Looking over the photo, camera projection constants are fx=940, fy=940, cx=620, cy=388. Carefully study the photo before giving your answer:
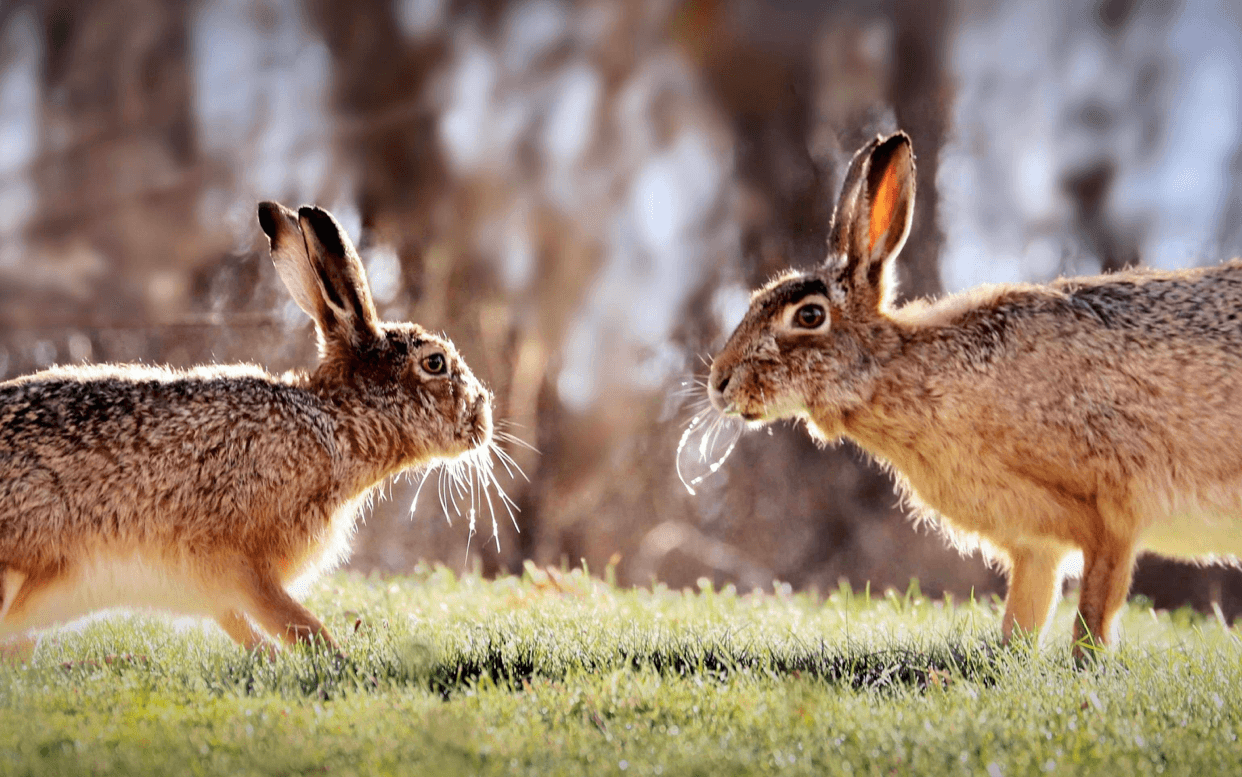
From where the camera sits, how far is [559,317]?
827cm

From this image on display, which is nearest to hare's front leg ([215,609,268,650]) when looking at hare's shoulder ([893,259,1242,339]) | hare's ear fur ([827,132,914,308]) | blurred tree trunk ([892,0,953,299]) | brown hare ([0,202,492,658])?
brown hare ([0,202,492,658])

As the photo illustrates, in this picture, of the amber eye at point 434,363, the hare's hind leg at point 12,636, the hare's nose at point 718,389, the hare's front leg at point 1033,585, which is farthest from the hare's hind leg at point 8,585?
the hare's front leg at point 1033,585

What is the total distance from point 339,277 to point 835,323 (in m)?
2.58

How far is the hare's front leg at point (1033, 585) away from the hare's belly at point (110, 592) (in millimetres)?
3949

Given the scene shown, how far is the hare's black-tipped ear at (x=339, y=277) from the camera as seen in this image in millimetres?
4520

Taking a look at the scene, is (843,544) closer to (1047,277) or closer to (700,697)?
(1047,277)

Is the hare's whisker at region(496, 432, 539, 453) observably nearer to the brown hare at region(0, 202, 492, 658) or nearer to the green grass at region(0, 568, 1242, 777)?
the brown hare at region(0, 202, 492, 658)

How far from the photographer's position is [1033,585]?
493cm

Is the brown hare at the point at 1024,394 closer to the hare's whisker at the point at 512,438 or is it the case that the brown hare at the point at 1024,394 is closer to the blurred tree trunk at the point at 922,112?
the hare's whisker at the point at 512,438

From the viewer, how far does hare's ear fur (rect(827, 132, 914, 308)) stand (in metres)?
4.93

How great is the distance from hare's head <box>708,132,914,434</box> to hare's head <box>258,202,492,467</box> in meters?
1.38

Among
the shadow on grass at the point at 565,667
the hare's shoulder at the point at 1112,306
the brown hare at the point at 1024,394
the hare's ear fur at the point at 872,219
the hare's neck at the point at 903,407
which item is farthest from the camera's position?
the hare's ear fur at the point at 872,219

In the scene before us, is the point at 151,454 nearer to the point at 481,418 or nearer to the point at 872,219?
the point at 481,418

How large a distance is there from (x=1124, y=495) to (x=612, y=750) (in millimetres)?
2995
